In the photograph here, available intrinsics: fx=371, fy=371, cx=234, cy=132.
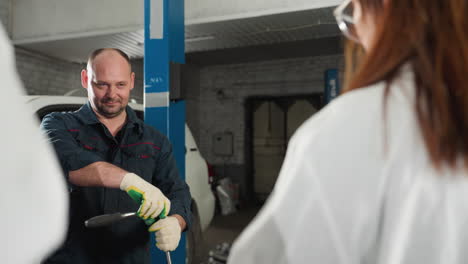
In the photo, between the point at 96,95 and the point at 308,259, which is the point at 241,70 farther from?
the point at 308,259

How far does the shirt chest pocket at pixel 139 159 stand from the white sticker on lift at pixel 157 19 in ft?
2.48

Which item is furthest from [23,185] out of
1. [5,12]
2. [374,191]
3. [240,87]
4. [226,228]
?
[240,87]

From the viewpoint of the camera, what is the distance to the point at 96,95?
1770mm

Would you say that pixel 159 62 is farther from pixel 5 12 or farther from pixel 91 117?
pixel 5 12

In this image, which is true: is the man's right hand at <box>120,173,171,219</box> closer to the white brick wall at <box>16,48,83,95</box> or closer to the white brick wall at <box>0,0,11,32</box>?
the white brick wall at <box>16,48,83,95</box>

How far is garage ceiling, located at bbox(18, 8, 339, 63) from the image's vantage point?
4.27m

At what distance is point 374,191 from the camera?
0.53 metres

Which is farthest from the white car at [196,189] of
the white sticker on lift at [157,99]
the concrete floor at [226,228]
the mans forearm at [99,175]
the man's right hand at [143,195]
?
the man's right hand at [143,195]

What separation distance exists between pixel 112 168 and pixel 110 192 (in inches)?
9.9

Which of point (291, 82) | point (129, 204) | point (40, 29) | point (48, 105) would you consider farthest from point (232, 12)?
point (291, 82)

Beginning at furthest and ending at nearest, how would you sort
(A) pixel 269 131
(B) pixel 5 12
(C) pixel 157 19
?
(A) pixel 269 131 < (B) pixel 5 12 < (C) pixel 157 19

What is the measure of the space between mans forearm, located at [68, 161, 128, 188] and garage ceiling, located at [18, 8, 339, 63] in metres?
3.09

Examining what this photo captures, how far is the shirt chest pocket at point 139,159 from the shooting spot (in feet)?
5.68

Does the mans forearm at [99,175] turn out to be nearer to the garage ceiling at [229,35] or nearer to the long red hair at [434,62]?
the long red hair at [434,62]
